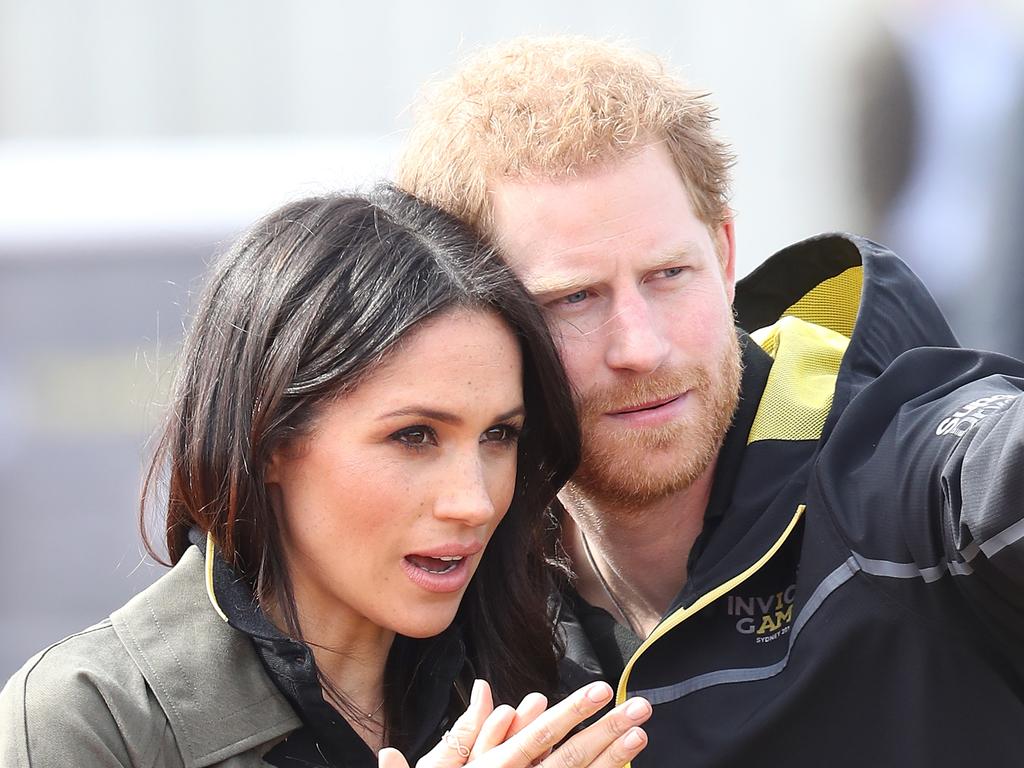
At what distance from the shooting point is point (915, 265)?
21.1 ft

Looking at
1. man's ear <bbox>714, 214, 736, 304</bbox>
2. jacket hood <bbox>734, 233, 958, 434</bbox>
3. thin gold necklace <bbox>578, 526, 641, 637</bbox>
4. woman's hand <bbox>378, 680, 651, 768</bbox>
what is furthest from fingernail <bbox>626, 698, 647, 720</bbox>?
man's ear <bbox>714, 214, 736, 304</bbox>

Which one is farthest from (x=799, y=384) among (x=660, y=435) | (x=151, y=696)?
(x=151, y=696)

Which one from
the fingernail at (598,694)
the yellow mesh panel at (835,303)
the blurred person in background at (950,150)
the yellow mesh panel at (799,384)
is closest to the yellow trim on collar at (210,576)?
the fingernail at (598,694)

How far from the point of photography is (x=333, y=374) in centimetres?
245

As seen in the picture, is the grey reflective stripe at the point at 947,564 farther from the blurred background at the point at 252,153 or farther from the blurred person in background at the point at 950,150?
the blurred person in background at the point at 950,150

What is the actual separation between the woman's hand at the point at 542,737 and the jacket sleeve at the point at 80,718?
0.41 m

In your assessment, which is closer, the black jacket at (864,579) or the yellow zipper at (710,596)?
the black jacket at (864,579)

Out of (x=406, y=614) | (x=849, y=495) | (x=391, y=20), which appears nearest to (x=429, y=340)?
(x=406, y=614)

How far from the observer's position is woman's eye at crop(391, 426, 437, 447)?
2.48 meters

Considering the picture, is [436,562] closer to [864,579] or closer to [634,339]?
[634,339]

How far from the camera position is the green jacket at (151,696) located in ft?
7.33

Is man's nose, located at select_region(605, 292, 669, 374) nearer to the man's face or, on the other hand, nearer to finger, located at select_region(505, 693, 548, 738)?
the man's face

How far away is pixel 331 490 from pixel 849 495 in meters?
0.82

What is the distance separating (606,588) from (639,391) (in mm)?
514
